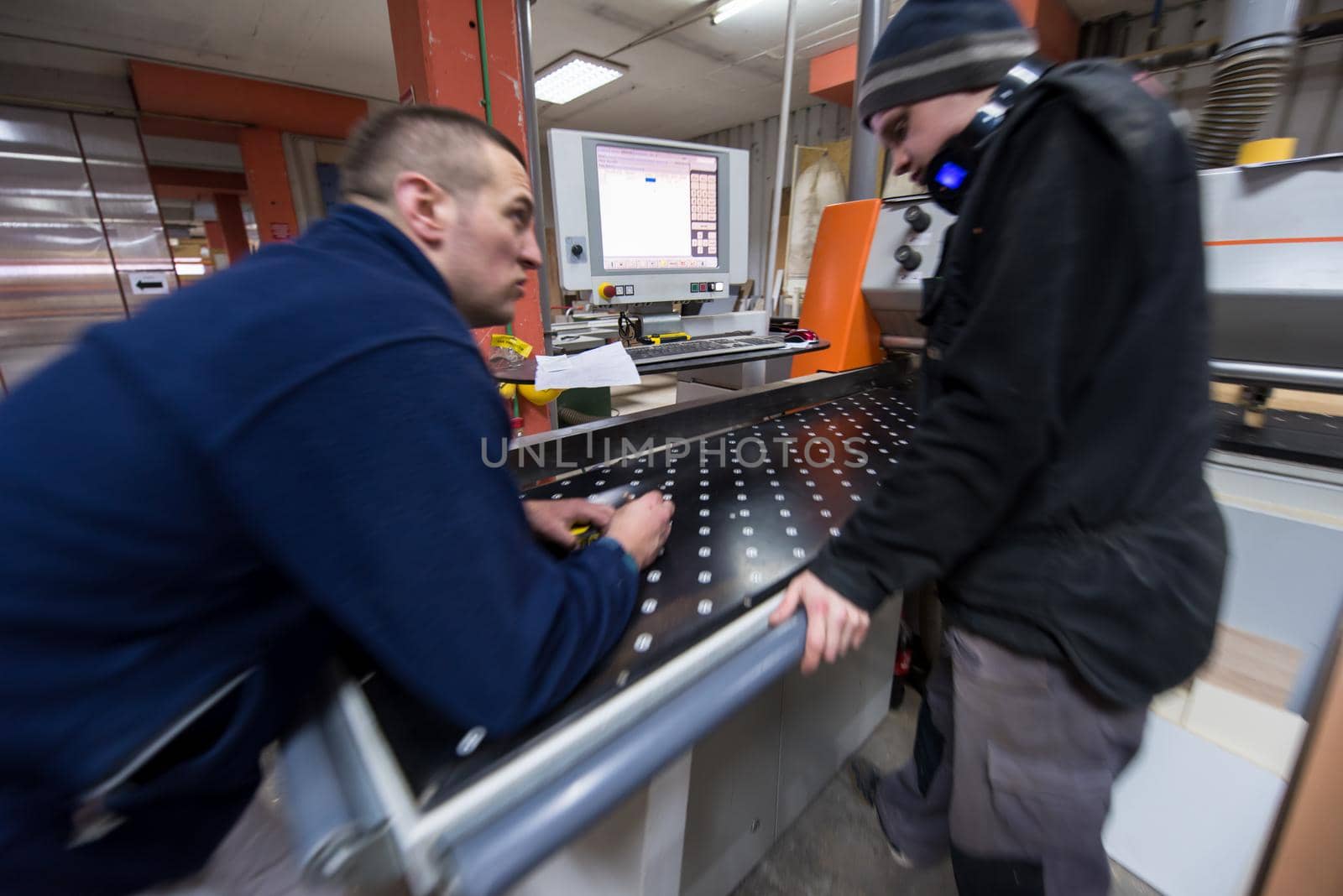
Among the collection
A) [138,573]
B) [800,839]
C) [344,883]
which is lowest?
[800,839]

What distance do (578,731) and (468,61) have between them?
7.12 feet

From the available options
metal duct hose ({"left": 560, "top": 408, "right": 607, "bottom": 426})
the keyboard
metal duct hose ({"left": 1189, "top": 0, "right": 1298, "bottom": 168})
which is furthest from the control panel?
metal duct hose ({"left": 560, "top": 408, "right": 607, "bottom": 426})

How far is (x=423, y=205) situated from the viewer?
25.1 inches

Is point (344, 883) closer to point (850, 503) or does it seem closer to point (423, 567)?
point (423, 567)

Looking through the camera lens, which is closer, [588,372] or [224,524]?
[224,524]

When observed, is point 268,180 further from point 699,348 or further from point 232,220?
point 699,348

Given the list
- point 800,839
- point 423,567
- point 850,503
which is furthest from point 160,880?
point 800,839

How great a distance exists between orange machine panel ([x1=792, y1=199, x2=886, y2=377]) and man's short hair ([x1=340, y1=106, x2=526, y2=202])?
4.01 ft

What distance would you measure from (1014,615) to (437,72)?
7.18 ft

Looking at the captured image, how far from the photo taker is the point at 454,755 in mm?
449

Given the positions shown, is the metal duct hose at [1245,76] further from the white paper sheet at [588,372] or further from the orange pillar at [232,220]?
the orange pillar at [232,220]

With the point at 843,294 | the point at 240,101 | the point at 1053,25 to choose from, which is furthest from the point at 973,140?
the point at 240,101

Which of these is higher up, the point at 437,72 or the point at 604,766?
the point at 437,72

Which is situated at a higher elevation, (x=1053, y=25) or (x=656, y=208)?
(x=1053, y=25)
